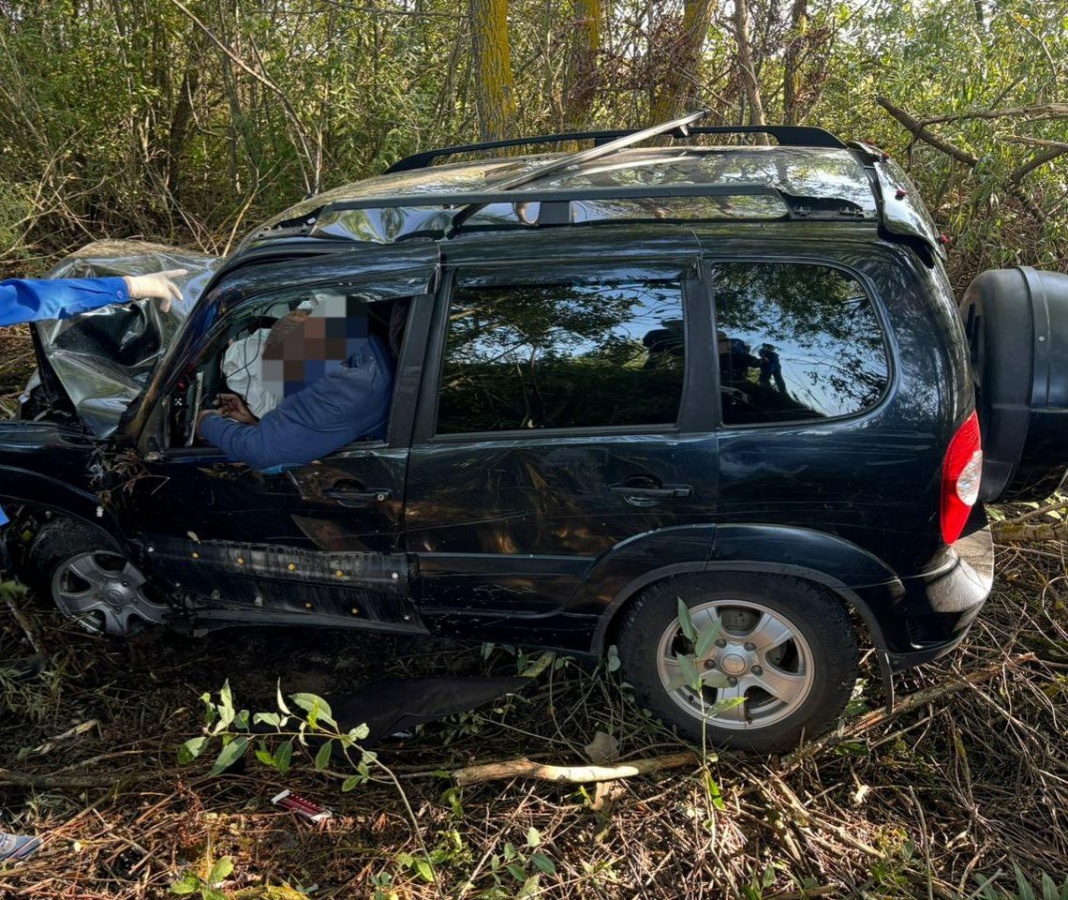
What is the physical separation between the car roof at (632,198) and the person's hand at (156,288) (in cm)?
85

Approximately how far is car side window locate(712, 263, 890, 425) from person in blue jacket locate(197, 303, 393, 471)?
117 centimetres

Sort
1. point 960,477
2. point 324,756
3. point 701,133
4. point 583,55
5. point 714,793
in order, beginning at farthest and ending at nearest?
point 583,55 → point 701,133 → point 714,793 → point 960,477 → point 324,756

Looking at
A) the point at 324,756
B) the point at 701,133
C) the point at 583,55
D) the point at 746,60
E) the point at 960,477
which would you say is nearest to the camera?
the point at 324,756

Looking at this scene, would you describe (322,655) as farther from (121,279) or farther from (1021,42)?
(1021,42)

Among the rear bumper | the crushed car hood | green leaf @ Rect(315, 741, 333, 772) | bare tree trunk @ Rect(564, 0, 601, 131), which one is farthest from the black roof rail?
bare tree trunk @ Rect(564, 0, 601, 131)

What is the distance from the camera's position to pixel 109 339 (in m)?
3.96

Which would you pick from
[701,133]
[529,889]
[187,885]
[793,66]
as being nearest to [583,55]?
[793,66]

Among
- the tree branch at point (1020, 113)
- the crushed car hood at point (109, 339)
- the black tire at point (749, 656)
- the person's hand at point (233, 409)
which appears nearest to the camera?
the black tire at point (749, 656)

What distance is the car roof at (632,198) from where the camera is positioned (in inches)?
111

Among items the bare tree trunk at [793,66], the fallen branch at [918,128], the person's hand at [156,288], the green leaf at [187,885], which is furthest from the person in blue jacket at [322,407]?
the bare tree trunk at [793,66]

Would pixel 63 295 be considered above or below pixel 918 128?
below

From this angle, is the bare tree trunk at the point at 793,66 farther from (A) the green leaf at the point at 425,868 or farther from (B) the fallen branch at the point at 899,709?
(A) the green leaf at the point at 425,868

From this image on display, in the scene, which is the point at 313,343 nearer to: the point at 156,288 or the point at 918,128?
the point at 156,288

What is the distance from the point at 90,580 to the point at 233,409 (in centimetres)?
112
